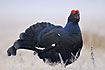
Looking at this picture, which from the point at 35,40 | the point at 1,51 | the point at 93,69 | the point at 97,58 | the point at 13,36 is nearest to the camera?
the point at 93,69

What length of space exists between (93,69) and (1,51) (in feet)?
9.22

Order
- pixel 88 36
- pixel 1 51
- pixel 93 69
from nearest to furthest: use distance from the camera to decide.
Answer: pixel 93 69
pixel 1 51
pixel 88 36

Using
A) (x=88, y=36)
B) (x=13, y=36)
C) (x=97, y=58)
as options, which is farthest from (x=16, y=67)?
(x=13, y=36)

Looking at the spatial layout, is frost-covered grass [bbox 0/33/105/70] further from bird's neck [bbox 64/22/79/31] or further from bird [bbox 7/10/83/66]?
bird's neck [bbox 64/22/79/31]

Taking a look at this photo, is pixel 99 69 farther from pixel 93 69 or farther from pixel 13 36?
pixel 13 36

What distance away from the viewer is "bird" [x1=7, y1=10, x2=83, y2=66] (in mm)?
7367

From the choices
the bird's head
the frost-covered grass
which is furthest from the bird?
the frost-covered grass

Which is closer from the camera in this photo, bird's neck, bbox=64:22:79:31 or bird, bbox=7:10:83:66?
bird, bbox=7:10:83:66

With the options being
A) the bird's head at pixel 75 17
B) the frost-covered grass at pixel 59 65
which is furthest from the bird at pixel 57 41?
the frost-covered grass at pixel 59 65

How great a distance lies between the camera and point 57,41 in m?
7.44

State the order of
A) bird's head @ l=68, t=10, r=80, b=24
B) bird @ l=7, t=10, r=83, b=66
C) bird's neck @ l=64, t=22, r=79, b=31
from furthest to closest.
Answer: bird's head @ l=68, t=10, r=80, b=24 < bird's neck @ l=64, t=22, r=79, b=31 < bird @ l=7, t=10, r=83, b=66

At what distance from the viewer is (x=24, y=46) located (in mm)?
8047

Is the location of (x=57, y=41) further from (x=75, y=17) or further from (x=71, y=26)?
(x=75, y=17)

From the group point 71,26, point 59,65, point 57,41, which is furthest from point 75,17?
point 59,65
